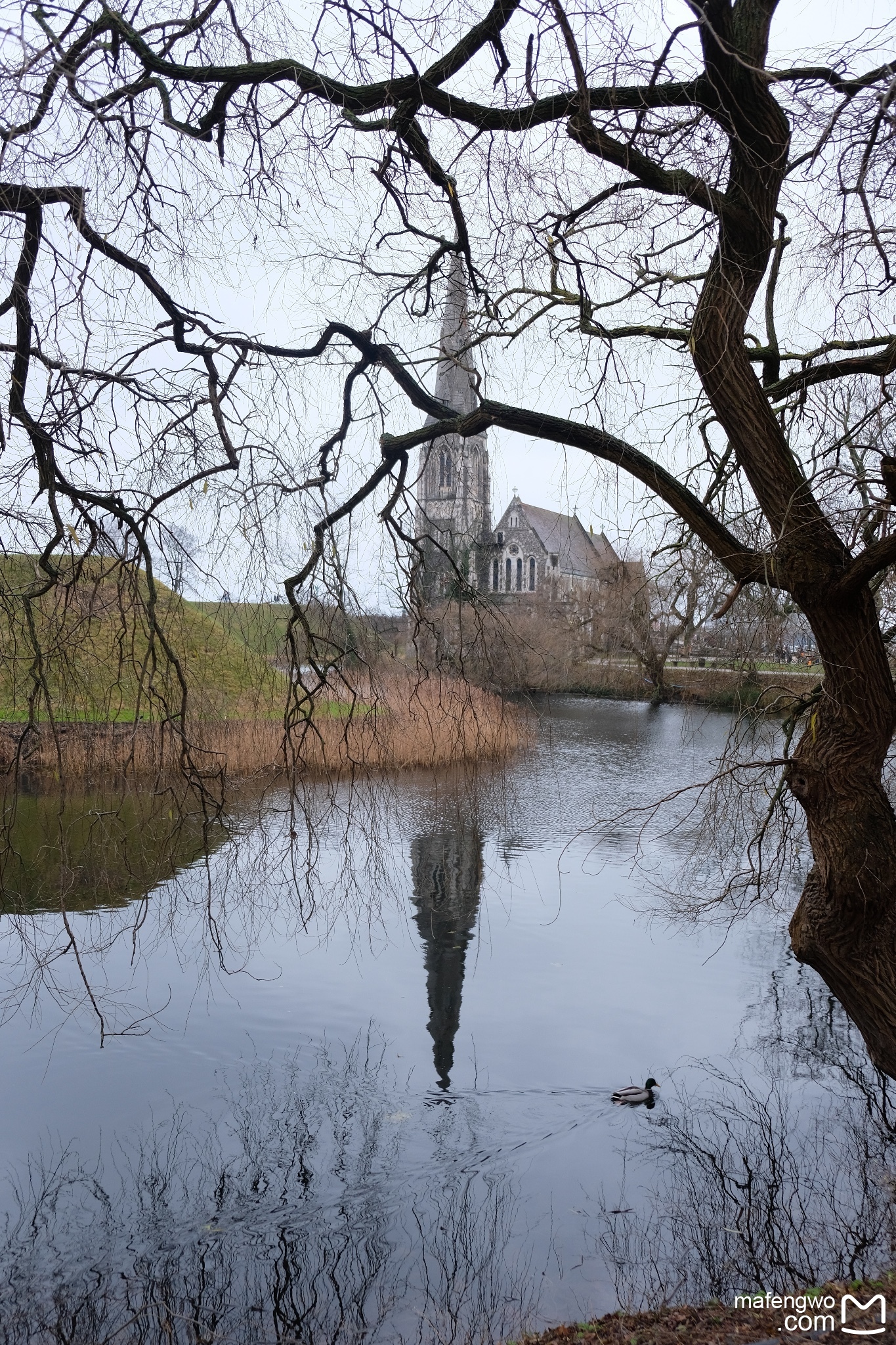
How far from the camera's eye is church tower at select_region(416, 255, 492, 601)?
148 inches

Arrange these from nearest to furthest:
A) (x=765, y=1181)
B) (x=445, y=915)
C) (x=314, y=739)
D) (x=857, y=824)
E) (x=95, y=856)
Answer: (x=857, y=824), (x=765, y=1181), (x=314, y=739), (x=445, y=915), (x=95, y=856)

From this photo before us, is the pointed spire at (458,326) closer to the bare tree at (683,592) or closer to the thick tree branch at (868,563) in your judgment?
the bare tree at (683,592)

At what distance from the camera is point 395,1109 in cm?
472

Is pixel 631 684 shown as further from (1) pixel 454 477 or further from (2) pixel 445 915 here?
(1) pixel 454 477

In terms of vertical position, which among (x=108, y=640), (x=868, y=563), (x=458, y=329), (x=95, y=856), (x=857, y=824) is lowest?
(x=95, y=856)

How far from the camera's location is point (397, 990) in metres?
6.05

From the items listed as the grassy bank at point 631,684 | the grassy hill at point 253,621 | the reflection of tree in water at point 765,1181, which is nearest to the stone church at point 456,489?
the grassy hill at point 253,621

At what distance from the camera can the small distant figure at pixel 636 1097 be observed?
4.74 meters

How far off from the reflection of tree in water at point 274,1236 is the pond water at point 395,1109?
1 cm

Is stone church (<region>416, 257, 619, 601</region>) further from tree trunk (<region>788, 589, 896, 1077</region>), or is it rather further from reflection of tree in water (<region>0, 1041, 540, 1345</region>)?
reflection of tree in water (<region>0, 1041, 540, 1345</region>)

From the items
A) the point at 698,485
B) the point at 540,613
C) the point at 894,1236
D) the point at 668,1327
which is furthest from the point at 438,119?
the point at 540,613

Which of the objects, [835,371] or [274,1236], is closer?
[835,371]

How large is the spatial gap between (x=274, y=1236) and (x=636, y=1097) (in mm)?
1880

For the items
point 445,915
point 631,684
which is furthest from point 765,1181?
point 631,684
